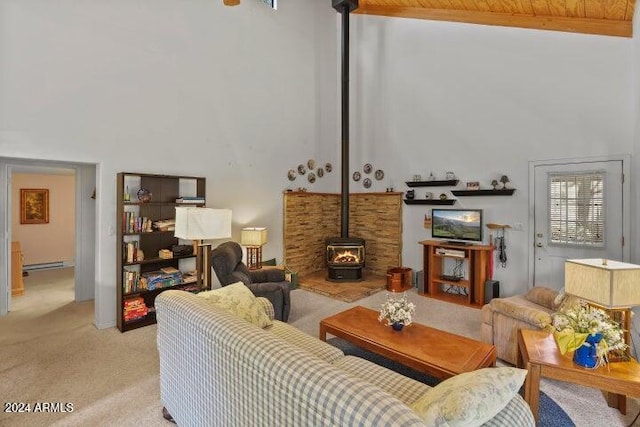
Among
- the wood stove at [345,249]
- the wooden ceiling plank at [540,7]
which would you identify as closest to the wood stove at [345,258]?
the wood stove at [345,249]

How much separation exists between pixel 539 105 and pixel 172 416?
568cm

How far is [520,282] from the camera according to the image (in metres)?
4.93

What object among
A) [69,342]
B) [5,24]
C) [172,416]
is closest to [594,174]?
[172,416]

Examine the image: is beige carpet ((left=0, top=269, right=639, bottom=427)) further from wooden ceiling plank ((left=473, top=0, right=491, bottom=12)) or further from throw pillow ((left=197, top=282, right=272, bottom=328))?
wooden ceiling plank ((left=473, top=0, right=491, bottom=12))

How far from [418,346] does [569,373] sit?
3.16 ft

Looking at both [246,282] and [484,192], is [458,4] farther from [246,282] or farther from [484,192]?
[246,282]

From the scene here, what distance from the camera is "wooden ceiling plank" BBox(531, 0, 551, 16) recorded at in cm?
400

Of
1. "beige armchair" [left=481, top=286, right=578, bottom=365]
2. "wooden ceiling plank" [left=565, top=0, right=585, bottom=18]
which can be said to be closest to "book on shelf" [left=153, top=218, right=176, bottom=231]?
"beige armchair" [left=481, top=286, right=578, bottom=365]

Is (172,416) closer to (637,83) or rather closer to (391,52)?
(637,83)

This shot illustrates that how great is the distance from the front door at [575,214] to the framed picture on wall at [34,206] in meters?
9.44

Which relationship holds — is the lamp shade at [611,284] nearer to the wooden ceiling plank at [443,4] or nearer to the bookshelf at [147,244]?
the bookshelf at [147,244]

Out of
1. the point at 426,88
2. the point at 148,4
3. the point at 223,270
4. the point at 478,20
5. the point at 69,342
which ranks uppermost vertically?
the point at 478,20

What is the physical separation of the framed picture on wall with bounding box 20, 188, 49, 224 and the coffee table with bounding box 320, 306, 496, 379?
7.26 meters

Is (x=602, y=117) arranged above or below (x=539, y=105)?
below
